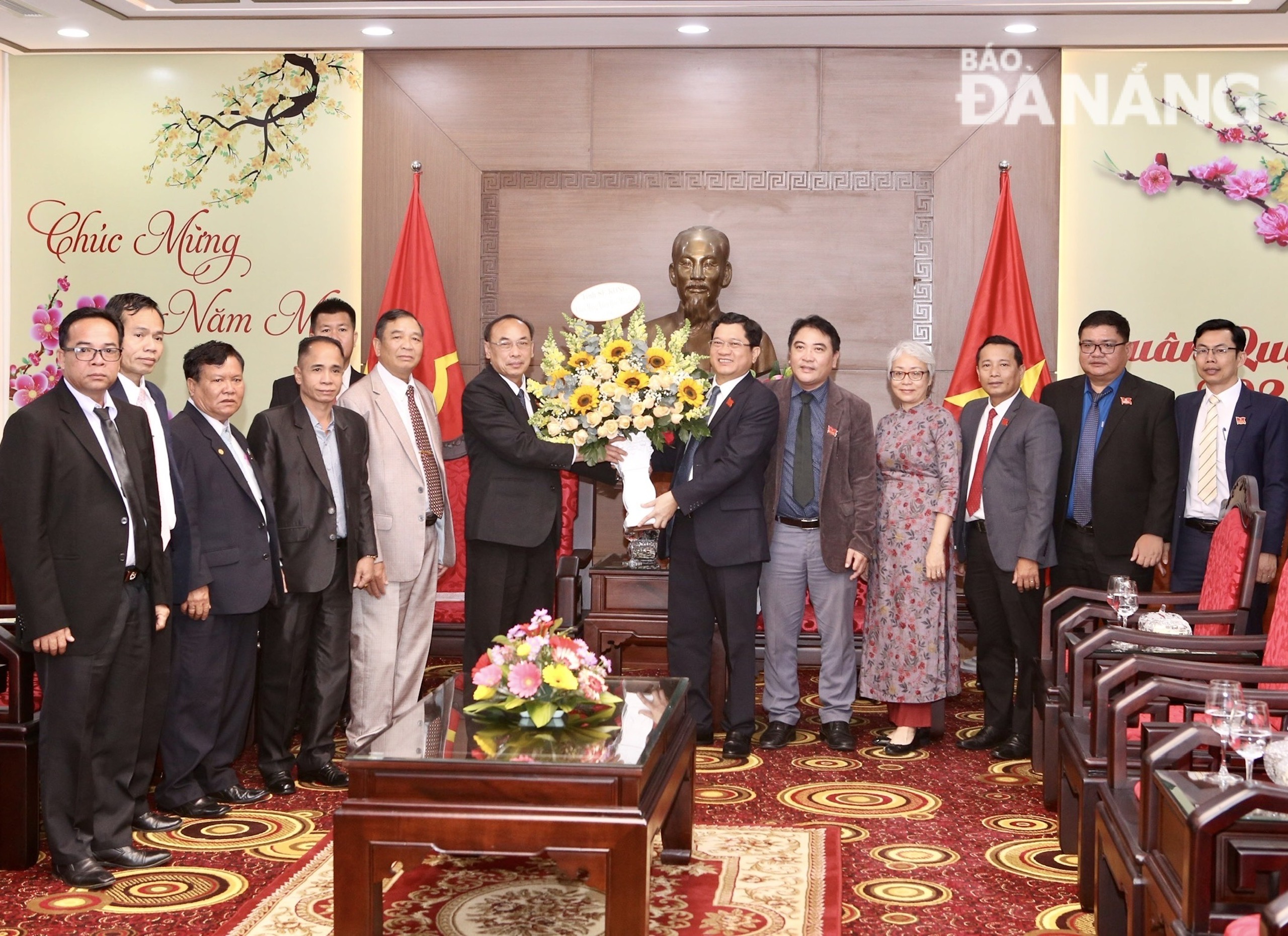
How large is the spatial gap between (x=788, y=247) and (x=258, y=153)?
9.76ft

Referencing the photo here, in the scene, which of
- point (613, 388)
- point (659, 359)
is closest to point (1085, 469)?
point (659, 359)

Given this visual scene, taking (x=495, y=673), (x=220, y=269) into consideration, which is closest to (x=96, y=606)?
(x=495, y=673)

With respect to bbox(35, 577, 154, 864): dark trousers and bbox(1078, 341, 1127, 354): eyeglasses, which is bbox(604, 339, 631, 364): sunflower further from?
bbox(1078, 341, 1127, 354): eyeglasses

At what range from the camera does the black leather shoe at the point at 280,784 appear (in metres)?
4.18

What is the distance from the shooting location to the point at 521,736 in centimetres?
298

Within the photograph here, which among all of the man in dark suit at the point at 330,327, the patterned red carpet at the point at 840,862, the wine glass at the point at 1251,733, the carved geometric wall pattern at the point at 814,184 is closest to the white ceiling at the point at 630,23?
the carved geometric wall pattern at the point at 814,184

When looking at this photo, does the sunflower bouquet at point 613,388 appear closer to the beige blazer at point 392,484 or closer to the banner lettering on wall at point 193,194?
the beige blazer at point 392,484

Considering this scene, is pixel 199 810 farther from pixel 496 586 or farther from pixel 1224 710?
pixel 1224 710

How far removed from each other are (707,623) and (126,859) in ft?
7.39

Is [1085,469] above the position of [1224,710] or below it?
above

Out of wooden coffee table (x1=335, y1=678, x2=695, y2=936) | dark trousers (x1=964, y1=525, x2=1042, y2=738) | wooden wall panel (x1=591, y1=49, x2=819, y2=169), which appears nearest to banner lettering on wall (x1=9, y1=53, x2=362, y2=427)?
wooden wall panel (x1=591, y1=49, x2=819, y2=169)

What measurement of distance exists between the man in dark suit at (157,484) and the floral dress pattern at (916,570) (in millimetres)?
2589

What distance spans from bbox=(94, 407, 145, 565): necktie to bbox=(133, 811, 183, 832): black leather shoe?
87 cm

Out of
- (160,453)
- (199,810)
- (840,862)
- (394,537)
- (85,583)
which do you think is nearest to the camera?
(85,583)
